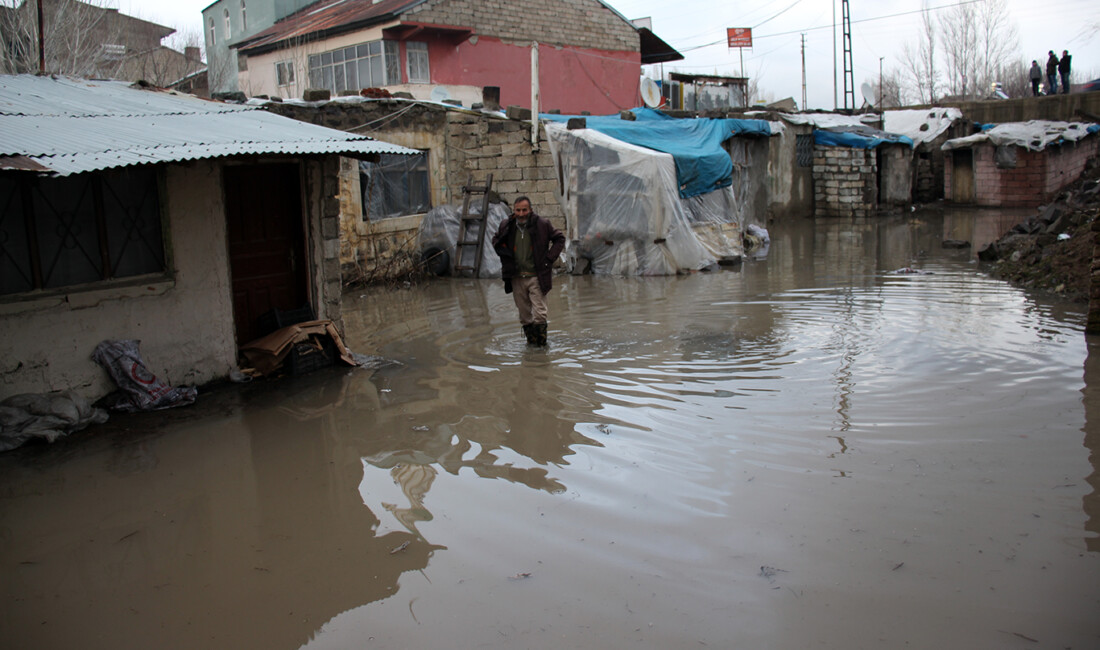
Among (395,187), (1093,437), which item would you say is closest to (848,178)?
(395,187)

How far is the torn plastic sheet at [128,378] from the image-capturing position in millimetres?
6191

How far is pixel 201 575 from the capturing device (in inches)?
149

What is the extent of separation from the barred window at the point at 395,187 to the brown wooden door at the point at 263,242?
17.6 ft

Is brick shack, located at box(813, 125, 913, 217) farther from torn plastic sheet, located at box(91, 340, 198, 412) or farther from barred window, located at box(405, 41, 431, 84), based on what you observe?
torn plastic sheet, located at box(91, 340, 198, 412)

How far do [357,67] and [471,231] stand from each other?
12.4 meters

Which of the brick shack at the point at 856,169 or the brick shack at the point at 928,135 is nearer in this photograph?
the brick shack at the point at 856,169

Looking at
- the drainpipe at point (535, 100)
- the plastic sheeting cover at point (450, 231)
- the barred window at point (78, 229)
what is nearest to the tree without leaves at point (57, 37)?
the plastic sheeting cover at point (450, 231)

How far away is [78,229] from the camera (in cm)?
615

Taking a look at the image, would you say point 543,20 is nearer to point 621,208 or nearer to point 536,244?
point 621,208

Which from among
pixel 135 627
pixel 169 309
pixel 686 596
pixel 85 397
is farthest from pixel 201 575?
pixel 169 309

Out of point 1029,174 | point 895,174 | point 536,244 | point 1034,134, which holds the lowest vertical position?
point 536,244

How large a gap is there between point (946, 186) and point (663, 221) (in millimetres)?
14870

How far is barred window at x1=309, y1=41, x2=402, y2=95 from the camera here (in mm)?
22984

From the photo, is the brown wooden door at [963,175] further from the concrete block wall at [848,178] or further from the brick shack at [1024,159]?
the concrete block wall at [848,178]
